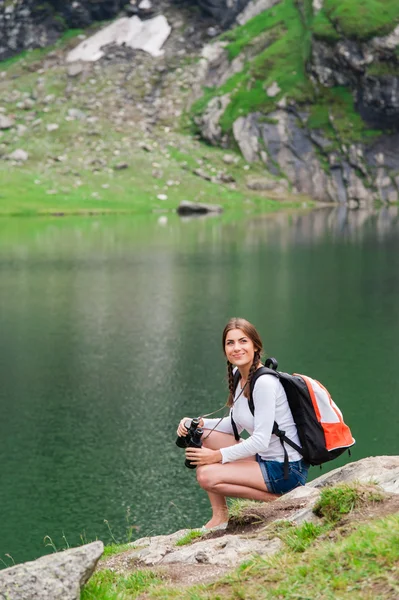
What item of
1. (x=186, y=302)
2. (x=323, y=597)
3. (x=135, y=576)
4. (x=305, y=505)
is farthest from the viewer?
(x=186, y=302)

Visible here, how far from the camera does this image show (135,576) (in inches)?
412

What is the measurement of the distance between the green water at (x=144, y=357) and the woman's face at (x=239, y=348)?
6558mm

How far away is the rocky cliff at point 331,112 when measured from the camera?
177m

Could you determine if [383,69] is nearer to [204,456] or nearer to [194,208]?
[194,208]

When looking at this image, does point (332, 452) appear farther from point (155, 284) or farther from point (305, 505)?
point (155, 284)

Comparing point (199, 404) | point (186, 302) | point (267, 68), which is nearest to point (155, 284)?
point (186, 302)

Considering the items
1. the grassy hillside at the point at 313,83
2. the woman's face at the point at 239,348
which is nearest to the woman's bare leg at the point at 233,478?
the woman's face at the point at 239,348

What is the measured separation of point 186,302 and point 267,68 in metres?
155

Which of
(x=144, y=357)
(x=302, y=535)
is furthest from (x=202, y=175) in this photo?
(x=302, y=535)

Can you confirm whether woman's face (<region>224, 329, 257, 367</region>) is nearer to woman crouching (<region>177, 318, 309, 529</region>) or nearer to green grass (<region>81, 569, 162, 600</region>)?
woman crouching (<region>177, 318, 309, 529</region>)

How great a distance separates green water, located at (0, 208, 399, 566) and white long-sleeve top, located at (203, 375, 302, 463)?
579cm

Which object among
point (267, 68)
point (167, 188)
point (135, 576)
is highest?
point (267, 68)

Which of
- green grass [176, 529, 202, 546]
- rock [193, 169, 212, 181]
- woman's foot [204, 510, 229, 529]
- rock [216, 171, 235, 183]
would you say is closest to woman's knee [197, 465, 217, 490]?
woman's foot [204, 510, 229, 529]

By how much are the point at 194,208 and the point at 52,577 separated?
143837mm
